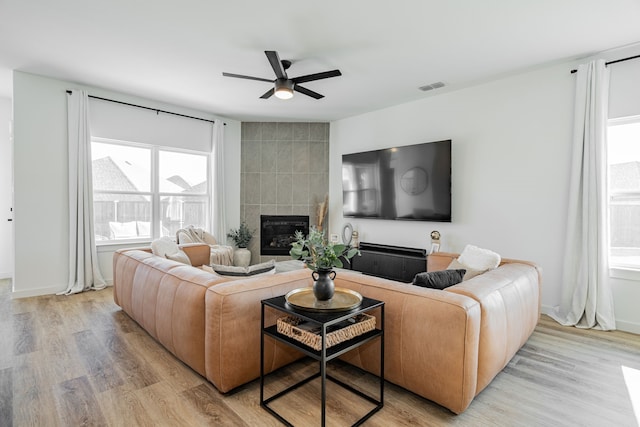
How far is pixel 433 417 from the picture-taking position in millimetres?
1701

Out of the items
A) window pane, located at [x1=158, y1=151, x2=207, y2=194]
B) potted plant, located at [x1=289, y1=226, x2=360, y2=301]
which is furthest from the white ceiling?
potted plant, located at [x1=289, y1=226, x2=360, y2=301]

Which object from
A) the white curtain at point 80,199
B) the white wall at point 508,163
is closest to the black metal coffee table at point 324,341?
the white wall at point 508,163

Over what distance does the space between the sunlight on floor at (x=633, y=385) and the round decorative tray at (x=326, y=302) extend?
5.44 feet

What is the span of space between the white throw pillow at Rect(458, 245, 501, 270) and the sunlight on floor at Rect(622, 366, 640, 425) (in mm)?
1034

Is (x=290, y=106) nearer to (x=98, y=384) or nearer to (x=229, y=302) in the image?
(x=229, y=302)

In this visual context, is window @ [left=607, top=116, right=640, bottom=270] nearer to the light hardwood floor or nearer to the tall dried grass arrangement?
the light hardwood floor

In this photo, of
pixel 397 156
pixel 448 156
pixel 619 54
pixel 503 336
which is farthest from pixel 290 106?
pixel 503 336

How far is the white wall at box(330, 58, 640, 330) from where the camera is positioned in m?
3.45

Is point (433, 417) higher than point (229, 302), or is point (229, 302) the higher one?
point (229, 302)

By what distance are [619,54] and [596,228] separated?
1713mm

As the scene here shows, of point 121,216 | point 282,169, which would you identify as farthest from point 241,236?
point 121,216

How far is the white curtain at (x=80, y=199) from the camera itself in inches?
162

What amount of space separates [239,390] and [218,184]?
13.7 ft

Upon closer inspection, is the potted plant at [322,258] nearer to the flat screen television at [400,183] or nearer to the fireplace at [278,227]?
the flat screen television at [400,183]
